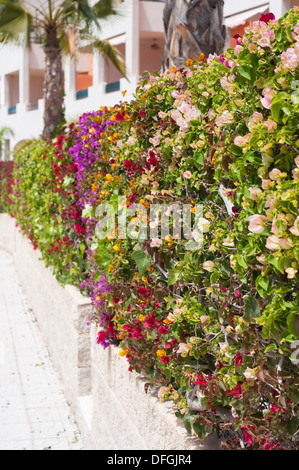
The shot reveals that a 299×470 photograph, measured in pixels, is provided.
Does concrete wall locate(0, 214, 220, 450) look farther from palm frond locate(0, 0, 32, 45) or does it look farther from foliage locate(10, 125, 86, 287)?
palm frond locate(0, 0, 32, 45)

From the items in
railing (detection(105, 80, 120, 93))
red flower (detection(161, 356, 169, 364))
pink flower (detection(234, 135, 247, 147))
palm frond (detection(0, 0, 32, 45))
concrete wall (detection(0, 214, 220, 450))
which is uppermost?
railing (detection(105, 80, 120, 93))

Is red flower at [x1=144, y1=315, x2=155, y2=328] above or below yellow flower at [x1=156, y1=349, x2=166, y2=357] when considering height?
above

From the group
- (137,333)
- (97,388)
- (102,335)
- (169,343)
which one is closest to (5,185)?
(97,388)

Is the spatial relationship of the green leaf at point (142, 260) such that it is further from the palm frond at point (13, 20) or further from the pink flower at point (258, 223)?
the palm frond at point (13, 20)

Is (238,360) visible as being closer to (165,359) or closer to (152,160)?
(165,359)

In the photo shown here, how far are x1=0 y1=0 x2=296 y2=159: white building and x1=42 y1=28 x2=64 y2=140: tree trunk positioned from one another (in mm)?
2207

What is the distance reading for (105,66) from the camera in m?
24.8

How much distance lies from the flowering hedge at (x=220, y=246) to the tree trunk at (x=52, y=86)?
371 inches

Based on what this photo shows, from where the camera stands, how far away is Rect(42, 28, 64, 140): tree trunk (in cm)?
1340

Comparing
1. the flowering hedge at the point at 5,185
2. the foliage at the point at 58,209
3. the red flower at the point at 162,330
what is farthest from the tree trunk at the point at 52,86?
the red flower at the point at 162,330

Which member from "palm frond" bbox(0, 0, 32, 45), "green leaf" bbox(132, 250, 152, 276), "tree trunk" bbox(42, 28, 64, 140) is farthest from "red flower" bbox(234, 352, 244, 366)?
"palm frond" bbox(0, 0, 32, 45)

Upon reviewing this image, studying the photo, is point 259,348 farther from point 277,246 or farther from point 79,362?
point 79,362

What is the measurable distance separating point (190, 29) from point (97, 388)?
289 cm

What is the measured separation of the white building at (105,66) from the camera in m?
16.9
